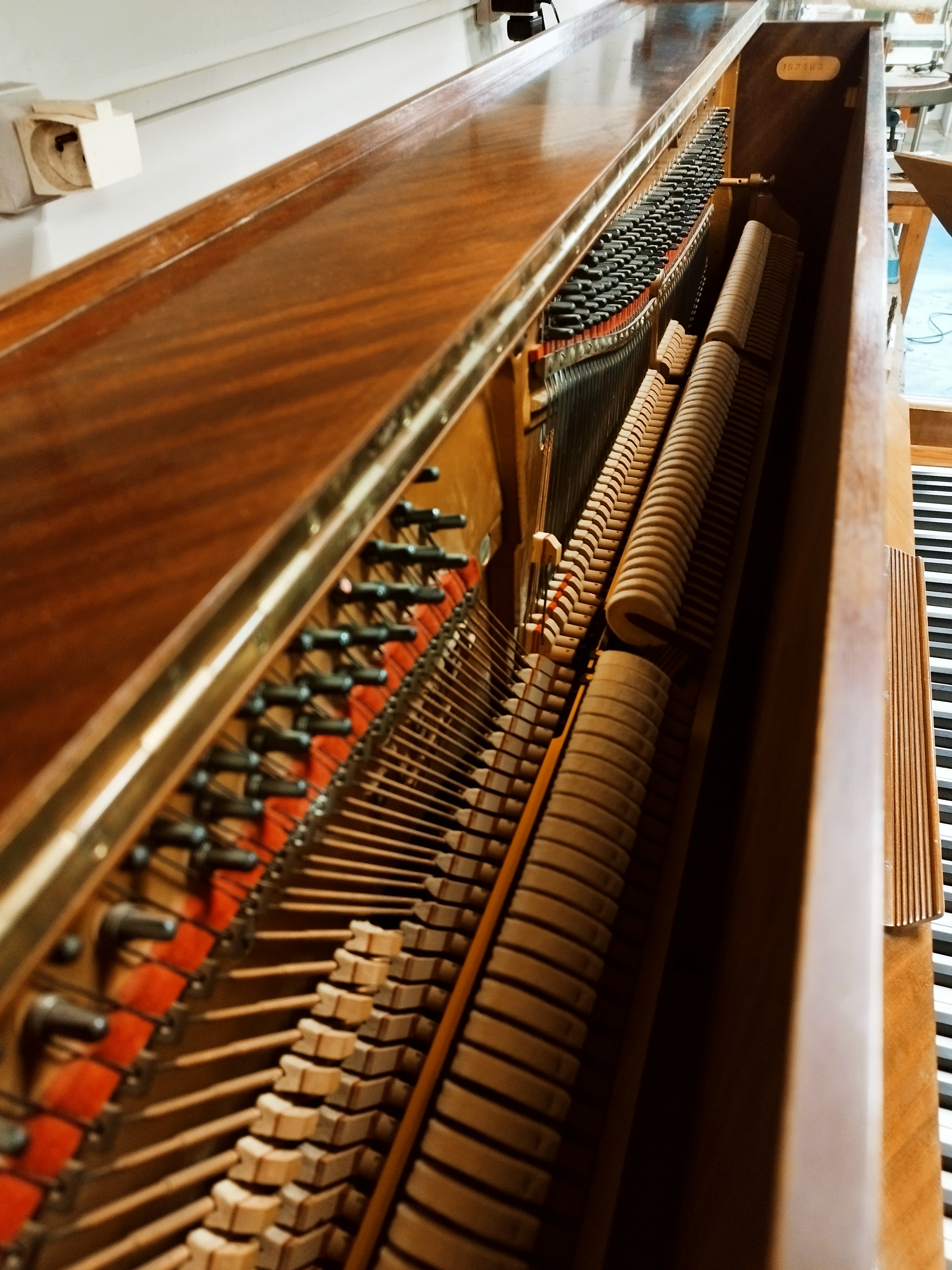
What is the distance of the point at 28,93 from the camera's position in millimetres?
1793

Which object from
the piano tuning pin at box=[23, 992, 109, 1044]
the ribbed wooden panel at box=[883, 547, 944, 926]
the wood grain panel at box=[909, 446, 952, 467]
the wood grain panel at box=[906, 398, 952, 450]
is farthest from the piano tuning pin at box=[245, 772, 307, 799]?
the wood grain panel at box=[906, 398, 952, 450]

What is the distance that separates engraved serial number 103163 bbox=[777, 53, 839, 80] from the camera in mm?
3475

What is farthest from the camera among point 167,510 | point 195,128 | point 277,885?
point 195,128

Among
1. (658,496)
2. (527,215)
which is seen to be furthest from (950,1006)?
(527,215)

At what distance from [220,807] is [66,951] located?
161mm

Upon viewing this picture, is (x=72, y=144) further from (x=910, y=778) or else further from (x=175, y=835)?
(x=910, y=778)

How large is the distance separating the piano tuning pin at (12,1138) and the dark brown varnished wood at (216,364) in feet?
0.96

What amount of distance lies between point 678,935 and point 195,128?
2200mm

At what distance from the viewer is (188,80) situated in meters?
A: 2.22

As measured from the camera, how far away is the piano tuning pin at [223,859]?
2.41ft

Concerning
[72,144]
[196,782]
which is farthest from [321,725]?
[72,144]

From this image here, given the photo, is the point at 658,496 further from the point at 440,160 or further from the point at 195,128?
the point at 195,128

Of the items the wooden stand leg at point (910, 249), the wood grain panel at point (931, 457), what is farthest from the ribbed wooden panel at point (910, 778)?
the wooden stand leg at point (910, 249)

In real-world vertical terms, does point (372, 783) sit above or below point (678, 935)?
above
